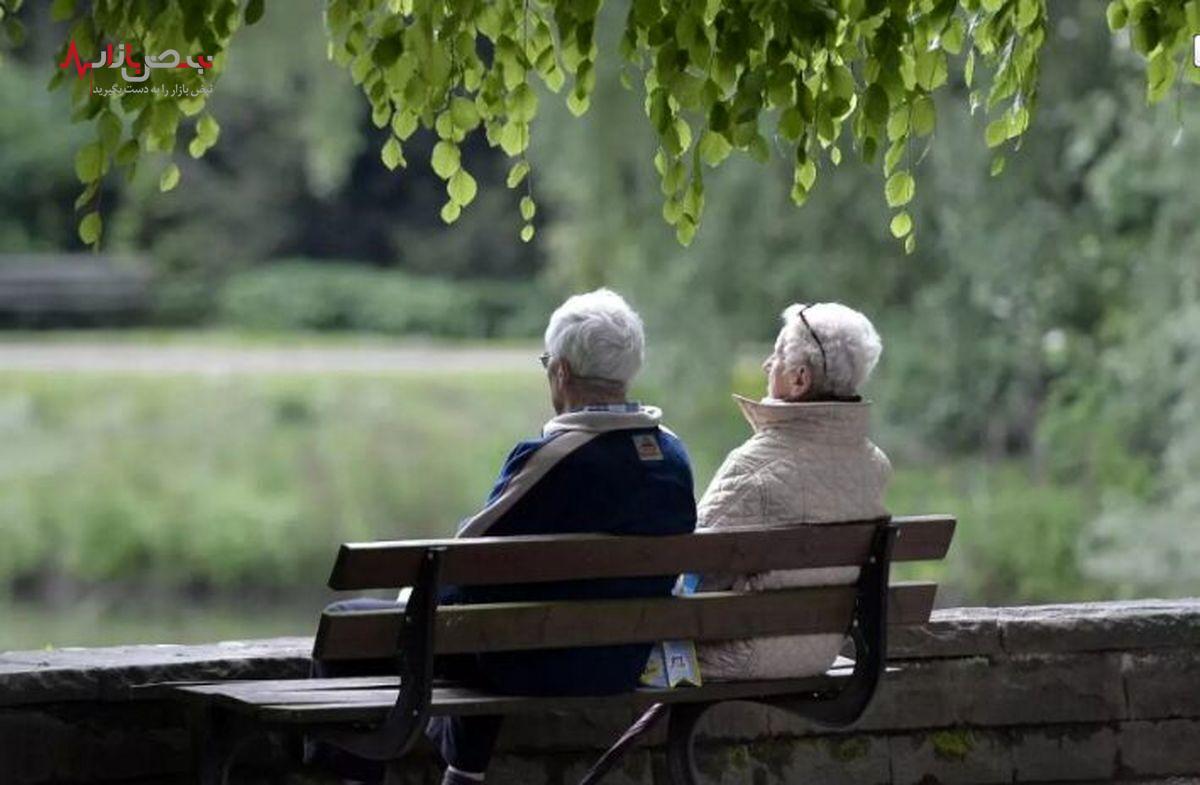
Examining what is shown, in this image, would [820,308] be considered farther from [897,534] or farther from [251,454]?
[251,454]

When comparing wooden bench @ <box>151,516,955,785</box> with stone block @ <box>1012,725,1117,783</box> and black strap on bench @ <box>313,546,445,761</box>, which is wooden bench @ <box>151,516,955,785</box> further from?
stone block @ <box>1012,725,1117,783</box>

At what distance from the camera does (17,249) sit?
35.7m

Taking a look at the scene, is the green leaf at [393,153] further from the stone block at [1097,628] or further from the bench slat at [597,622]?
the stone block at [1097,628]

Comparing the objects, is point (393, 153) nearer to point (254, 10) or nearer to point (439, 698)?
point (254, 10)

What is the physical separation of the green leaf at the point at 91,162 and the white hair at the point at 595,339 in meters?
0.91

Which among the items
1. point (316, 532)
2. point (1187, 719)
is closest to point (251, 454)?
point (316, 532)

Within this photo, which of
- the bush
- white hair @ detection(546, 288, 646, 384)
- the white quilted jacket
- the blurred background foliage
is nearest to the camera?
white hair @ detection(546, 288, 646, 384)

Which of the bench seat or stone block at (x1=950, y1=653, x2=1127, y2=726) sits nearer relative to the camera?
the bench seat

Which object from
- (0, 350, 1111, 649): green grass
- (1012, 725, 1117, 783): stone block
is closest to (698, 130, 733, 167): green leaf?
(1012, 725, 1117, 783): stone block

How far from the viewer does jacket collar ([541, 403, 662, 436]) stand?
4.89 metres

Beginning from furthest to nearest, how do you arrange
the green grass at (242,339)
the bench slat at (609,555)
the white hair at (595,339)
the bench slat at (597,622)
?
the green grass at (242,339)
the white hair at (595,339)
the bench slat at (597,622)
the bench slat at (609,555)

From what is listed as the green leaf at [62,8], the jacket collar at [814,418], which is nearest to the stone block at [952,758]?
the jacket collar at [814,418]

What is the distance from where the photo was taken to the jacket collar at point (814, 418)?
512 cm

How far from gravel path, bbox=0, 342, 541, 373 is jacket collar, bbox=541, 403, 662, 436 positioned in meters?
23.6
